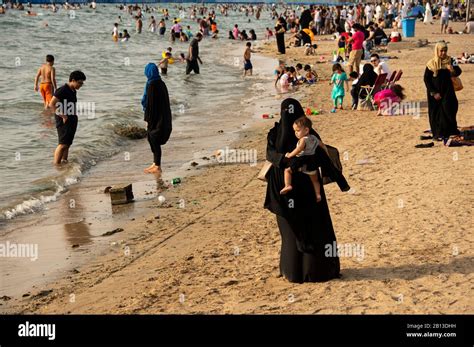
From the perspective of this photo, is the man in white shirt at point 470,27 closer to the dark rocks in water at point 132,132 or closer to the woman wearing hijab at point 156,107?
the dark rocks in water at point 132,132

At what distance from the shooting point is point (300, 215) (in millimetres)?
6516

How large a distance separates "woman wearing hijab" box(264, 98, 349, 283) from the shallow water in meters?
5.28

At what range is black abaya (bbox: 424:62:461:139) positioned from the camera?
1196 centimetres

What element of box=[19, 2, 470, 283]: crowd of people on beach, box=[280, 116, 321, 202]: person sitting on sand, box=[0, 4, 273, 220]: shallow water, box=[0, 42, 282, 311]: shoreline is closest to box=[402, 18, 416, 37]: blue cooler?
box=[19, 2, 470, 283]: crowd of people on beach

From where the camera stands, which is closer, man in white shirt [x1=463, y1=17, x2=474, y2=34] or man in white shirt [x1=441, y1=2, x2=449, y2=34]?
man in white shirt [x1=463, y1=17, x2=474, y2=34]

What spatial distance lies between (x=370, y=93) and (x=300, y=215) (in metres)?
10.9

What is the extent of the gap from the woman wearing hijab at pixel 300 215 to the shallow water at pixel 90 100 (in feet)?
17.3

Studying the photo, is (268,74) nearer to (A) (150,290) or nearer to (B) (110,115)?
(B) (110,115)

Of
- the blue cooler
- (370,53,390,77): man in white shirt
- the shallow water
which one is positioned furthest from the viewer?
the blue cooler

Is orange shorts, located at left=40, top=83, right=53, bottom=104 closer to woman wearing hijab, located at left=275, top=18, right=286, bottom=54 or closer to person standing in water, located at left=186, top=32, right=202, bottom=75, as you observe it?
person standing in water, located at left=186, top=32, right=202, bottom=75

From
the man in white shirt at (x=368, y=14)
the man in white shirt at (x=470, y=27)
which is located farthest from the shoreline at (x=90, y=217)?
the man in white shirt at (x=368, y=14)

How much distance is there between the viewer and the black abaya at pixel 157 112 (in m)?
12.2

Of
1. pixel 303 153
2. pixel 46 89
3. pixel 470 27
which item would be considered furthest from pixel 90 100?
pixel 470 27
